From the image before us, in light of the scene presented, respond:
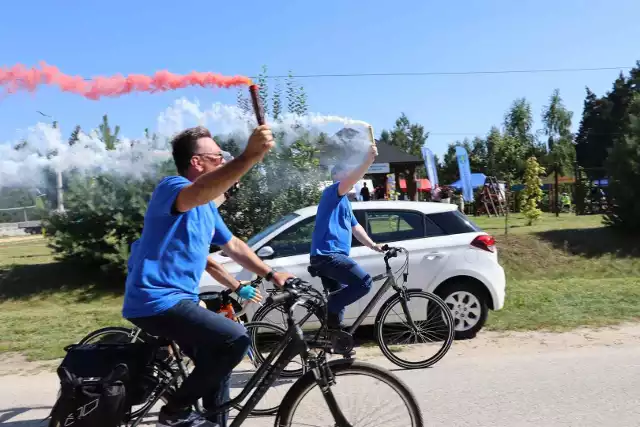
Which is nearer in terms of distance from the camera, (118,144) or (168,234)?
(168,234)

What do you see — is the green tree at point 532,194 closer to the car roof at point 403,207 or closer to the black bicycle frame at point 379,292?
the car roof at point 403,207

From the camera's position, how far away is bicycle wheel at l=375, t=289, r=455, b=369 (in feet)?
19.0

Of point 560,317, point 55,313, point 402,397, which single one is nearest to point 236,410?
point 402,397

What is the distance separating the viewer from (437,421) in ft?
13.7

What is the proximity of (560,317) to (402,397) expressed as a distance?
5.04m

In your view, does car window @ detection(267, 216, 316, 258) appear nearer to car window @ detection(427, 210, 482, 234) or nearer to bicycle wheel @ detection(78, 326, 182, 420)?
car window @ detection(427, 210, 482, 234)

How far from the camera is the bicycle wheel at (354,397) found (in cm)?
319

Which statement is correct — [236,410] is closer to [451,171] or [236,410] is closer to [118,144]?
[118,144]

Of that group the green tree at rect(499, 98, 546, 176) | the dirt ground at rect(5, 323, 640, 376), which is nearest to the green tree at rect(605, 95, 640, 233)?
the dirt ground at rect(5, 323, 640, 376)

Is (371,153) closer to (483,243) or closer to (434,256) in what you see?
(434,256)

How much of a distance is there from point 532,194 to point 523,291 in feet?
38.4

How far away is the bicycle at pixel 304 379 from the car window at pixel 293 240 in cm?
336

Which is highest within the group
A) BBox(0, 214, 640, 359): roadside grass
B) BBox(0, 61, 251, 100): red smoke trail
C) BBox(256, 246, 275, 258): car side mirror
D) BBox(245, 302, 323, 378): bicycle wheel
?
BBox(0, 61, 251, 100): red smoke trail

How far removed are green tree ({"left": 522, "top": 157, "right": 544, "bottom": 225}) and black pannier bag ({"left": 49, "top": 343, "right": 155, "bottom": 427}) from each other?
18.5 meters
